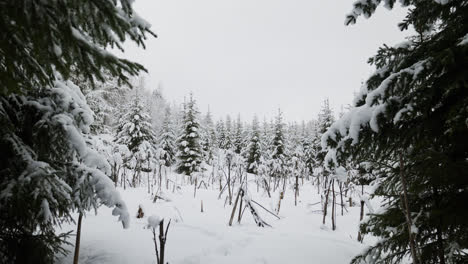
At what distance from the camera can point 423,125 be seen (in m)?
2.67

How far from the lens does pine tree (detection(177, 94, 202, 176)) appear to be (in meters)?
25.1

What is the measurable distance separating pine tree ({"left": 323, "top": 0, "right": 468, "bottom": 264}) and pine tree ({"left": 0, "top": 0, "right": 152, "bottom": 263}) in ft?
8.56

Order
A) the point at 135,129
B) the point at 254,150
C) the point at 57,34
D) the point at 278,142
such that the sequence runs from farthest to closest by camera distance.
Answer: the point at 254,150 → the point at 278,142 → the point at 135,129 → the point at 57,34

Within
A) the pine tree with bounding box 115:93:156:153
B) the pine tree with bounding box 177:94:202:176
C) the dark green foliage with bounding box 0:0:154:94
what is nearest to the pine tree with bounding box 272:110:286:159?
the pine tree with bounding box 177:94:202:176

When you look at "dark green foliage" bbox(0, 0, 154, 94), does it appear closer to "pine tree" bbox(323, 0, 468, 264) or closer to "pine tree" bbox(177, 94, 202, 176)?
"pine tree" bbox(323, 0, 468, 264)

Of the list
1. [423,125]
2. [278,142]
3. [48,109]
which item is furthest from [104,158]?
[278,142]

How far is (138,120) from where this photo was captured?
75.0 feet

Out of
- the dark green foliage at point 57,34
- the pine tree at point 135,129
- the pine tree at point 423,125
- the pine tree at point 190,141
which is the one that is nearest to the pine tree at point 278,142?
the pine tree at point 190,141

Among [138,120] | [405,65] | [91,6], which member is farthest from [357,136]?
[138,120]

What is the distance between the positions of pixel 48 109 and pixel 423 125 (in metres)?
4.82

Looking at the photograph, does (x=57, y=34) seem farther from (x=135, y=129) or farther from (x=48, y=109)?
(x=135, y=129)

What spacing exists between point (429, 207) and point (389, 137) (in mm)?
1233

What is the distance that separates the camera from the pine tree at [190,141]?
989 inches

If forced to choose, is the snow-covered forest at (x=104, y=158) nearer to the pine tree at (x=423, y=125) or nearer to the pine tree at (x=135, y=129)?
the pine tree at (x=423, y=125)
